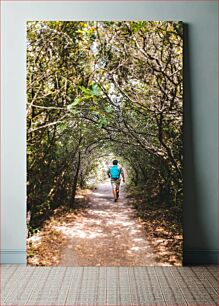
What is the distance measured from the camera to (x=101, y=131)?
161 inches

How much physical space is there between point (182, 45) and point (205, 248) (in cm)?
164

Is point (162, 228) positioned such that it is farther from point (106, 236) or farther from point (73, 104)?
point (73, 104)

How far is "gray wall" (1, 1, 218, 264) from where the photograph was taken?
4125 mm

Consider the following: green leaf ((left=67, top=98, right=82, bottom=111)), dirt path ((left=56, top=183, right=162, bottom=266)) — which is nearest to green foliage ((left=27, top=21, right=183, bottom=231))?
green leaf ((left=67, top=98, right=82, bottom=111))

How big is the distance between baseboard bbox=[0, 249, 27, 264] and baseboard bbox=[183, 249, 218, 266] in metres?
1.30

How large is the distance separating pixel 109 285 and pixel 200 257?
0.93 metres

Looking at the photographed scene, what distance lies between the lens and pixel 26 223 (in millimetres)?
4141

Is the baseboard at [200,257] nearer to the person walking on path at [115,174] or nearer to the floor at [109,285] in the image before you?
the floor at [109,285]

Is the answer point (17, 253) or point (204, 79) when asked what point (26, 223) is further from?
point (204, 79)

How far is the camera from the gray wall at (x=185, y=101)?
13.5 feet

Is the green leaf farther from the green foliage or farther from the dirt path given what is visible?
the dirt path

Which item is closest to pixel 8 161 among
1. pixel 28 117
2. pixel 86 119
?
pixel 28 117

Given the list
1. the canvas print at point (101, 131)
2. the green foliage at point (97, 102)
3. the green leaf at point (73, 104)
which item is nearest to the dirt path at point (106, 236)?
the canvas print at point (101, 131)

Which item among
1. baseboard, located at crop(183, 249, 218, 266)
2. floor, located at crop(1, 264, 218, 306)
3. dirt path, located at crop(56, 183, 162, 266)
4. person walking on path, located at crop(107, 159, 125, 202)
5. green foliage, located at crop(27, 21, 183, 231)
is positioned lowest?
floor, located at crop(1, 264, 218, 306)
